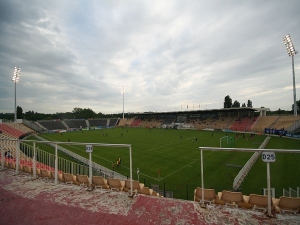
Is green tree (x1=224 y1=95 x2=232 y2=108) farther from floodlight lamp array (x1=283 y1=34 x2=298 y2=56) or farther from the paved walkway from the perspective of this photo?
the paved walkway

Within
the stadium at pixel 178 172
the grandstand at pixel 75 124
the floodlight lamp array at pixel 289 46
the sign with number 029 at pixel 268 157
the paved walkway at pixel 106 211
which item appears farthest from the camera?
the grandstand at pixel 75 124

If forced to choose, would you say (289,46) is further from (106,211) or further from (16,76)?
(16,76)

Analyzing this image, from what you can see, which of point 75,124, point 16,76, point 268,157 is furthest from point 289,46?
point 75,124

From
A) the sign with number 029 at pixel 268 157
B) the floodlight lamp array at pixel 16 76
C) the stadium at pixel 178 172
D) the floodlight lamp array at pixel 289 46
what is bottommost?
the stadium at pixel 178 172

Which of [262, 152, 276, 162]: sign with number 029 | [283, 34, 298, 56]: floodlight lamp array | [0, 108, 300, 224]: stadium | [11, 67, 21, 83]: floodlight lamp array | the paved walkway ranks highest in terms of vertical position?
[283, 34, 298, 56]: floodlight lamp array

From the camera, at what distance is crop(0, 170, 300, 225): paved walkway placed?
360 cm

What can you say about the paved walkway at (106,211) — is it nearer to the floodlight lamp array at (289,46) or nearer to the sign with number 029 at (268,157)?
the sign with number 029 at (268,157)

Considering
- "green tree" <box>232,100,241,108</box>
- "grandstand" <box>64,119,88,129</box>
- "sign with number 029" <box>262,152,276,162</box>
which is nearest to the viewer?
"sign with number 029" <box>262,152,276,162</box>

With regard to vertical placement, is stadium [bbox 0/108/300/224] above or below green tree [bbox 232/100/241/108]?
below

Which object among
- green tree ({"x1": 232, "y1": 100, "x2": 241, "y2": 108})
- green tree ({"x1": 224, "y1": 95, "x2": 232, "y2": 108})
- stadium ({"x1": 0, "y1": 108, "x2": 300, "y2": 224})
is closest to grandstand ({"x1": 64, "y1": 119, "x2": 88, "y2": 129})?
stadium ({"x1": 0, "y1": 108, "x2": 300, "y2": 224})

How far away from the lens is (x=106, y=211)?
398 cm

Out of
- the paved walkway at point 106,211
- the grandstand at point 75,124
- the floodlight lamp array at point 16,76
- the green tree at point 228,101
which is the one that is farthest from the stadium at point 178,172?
the green tree at point 228,101

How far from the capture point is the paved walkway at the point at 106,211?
360 centimetres

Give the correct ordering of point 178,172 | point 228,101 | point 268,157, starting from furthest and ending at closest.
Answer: point 228,101 < point 178,172 < point 268,157
